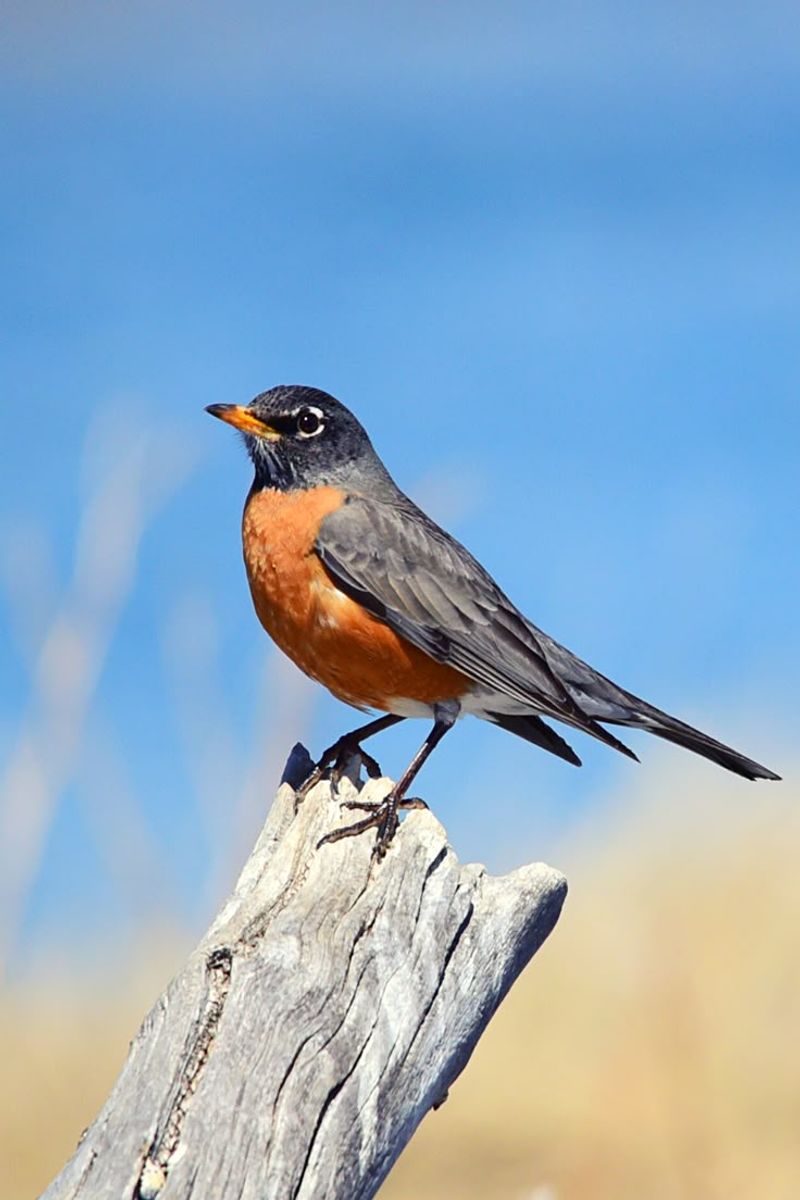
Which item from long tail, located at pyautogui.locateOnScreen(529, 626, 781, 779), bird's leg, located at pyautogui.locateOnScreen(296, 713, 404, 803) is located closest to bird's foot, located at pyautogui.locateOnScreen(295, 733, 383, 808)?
bird's leg, located at pyautogui.locateOnScreen(296, 713, 404, 803)

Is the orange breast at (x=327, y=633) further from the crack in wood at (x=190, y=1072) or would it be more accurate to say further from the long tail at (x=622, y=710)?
the crack in wood at (x=190, y=1072)

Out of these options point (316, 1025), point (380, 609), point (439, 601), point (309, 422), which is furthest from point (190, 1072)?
point (309, 422)

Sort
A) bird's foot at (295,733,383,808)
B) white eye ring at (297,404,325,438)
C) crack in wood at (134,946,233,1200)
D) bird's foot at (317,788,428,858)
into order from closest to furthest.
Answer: crack in wood at (134,946,233,1200)
bird's foot at (317,788,428,858)
bird's foot at (295,733,383,808)
white eye ring at (297,404,325,438)

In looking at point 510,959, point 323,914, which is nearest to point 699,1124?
point 510,959

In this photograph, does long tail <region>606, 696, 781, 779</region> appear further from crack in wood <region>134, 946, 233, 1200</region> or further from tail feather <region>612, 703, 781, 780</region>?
crack in wood <region>134, 946, 233, 1200</region>

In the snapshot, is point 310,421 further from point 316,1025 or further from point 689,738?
point 316,1025

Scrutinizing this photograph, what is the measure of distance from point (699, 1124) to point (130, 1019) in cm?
300

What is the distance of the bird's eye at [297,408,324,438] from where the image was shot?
21.7ft

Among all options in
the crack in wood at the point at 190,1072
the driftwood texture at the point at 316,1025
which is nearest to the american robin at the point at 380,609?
the driftwood texture at the point at 316,1025

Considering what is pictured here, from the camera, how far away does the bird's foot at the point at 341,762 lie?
568 centimetres

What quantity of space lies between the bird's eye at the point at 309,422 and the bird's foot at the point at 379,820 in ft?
6.33

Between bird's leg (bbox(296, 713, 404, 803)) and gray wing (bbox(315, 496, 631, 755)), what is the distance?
0.42 meters

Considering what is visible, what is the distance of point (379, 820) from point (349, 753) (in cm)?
99

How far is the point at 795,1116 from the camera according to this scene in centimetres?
762
